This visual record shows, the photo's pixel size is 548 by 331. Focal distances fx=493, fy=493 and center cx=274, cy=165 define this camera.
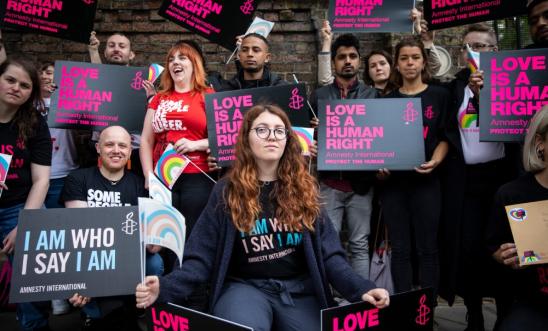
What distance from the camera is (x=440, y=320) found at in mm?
3586

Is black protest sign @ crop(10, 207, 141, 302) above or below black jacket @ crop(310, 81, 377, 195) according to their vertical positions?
below

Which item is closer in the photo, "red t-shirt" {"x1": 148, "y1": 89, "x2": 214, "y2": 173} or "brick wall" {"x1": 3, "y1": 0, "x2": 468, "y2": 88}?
"red t-shirt" {"x1": 148, "y1": 89, "x2": 214, "y2": 173}

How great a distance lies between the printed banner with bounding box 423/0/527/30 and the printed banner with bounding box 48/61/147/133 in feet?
7.09

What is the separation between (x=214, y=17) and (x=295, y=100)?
3.75ft

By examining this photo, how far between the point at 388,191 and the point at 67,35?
270 centimetres

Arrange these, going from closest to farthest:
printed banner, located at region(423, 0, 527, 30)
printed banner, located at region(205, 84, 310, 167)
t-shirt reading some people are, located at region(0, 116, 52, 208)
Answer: t-shirt reading some people are, located at region(0, 116, 52, 208) < printed banner, located at region(205, 84, 310, 167) < printed banner, located at region(423, 0, 527, 30)

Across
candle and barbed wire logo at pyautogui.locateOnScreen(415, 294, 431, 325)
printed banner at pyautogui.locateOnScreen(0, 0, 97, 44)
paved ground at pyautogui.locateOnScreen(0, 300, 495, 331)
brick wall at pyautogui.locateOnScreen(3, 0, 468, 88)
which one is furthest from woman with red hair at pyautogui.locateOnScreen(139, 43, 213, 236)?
candle and barbed wire logo at pyautogui.locateOnScreen(415, 294, 431, 325)

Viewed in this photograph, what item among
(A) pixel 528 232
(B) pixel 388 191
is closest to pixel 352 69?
(B) pixel 388 191

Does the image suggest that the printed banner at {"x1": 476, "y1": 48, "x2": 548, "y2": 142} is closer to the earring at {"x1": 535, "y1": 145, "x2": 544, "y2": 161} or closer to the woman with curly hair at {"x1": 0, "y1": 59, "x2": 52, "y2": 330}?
the earring at {"x1": 535, "y1": 145, "x2": 544, "y2": 161}

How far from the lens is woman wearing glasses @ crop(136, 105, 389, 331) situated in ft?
7.14

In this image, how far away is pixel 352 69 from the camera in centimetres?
349

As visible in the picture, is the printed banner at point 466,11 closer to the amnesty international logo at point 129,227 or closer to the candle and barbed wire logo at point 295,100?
the candle and barbed wire logo at point 295,100

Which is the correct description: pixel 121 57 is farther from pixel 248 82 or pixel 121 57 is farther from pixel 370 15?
pixel 370 15

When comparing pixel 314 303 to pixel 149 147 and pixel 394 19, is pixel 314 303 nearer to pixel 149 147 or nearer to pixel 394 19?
pixel 149 147
